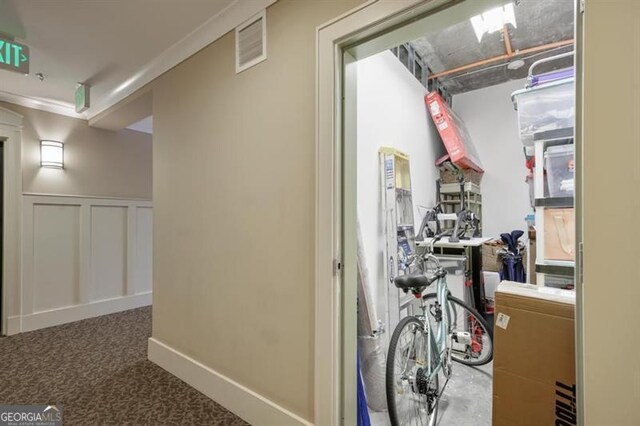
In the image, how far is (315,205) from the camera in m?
1.61

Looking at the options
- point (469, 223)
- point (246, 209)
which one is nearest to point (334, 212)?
point (246, 209)

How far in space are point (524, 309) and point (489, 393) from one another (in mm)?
1421

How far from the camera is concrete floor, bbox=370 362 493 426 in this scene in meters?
2.00

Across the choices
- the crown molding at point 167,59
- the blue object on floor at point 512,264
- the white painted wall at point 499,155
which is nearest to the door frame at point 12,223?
the crown molding at point 167,59

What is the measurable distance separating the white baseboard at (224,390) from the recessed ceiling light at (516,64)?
4.28 metres

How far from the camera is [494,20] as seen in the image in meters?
2.76

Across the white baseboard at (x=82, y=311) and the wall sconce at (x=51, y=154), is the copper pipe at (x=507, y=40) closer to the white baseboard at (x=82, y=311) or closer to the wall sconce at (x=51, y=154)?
the wall sconce at (x=51, y=154)

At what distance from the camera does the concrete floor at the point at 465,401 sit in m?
2.00

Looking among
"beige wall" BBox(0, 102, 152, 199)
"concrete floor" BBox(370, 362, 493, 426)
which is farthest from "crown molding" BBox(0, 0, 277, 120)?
"concrete floor" BBox(370, 362, 493, 426)

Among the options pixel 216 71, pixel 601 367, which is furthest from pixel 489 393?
pixel 216 71

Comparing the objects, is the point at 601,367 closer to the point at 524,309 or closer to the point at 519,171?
the point at 524,309

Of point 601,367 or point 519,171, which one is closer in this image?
point 601,367

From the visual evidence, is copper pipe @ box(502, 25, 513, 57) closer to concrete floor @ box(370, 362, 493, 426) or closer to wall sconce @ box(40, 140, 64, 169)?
concrete floor @ box(370, 362, 493, 426)

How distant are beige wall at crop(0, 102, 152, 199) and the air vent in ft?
10.5
